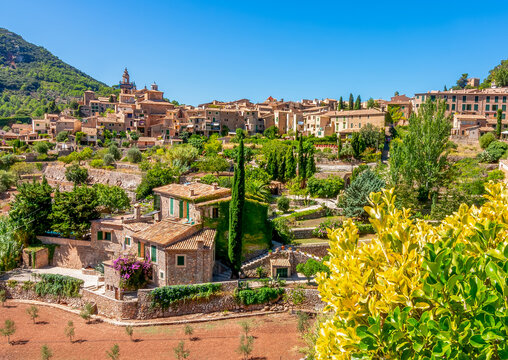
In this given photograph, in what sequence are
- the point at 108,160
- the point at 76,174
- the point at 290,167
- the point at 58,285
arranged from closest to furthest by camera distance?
the point at 58,285 < the point at 290,167 < the point at 76,174 < the point at 108,160

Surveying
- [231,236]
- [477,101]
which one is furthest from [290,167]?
[477,101]

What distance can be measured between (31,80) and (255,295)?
161m

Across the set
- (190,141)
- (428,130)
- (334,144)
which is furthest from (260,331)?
(190,141)

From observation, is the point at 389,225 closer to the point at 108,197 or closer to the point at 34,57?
the point at 108,197

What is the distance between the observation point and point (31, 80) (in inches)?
5807

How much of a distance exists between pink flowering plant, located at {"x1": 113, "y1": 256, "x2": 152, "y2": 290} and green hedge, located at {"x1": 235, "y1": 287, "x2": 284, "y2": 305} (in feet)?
18.0

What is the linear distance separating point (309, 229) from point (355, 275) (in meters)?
23.4

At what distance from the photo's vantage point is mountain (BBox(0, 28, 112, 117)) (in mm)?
125375

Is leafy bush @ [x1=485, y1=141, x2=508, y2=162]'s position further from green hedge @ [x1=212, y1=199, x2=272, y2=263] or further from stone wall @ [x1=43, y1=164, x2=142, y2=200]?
stone wall @ [x1=43, y1=164, x2=142, y2=200]

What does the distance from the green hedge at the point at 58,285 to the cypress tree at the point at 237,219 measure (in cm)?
963

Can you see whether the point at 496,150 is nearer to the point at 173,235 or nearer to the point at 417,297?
the point at 173,235

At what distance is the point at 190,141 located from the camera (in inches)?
2411

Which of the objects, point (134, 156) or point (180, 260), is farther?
point (134, 156)

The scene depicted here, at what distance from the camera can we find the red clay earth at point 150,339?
17.2 metres
